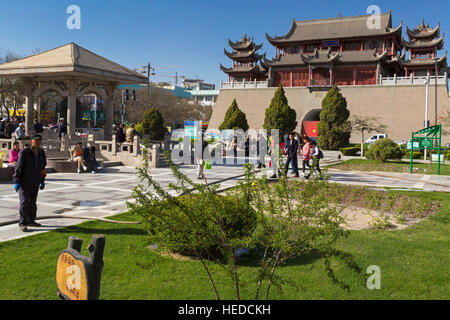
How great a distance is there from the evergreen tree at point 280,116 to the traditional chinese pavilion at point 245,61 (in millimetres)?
12974

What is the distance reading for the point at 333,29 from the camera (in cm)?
4716

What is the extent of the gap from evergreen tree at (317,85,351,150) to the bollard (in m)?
31.4

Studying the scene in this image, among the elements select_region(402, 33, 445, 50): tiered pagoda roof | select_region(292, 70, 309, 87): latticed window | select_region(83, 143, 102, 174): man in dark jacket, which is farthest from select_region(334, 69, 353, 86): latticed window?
select_region(83, 143, 102, 174): man in dark jacket

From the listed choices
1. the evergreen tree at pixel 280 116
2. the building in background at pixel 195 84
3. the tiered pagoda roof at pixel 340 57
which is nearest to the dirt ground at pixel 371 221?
the evergreen tree at pixel 280 116

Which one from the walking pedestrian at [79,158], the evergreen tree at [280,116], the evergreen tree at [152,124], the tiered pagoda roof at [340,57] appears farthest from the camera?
the tiered pagoda roof at [340,57]

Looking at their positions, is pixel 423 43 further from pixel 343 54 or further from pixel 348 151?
pixel 348 151

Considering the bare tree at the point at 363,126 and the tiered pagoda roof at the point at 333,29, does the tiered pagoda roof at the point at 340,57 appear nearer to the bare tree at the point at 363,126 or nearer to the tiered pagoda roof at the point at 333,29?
the tiered pagoda roof at the point at 333,29

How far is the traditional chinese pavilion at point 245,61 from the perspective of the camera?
48781 millimetres

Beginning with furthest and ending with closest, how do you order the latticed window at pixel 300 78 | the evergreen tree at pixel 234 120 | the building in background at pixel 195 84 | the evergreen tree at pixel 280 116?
the building in background at pixel 195 84 < the latticed window at pixel 300 78 < the evergreen tree at pixel 234 120 < the evergreen tree at pixel 280 116

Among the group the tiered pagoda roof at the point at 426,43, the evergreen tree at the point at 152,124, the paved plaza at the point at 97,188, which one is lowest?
the paved plaza at the point at 97,188

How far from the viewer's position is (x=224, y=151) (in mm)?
22797

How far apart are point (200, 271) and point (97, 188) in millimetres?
6640

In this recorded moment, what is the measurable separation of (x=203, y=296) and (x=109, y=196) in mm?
6022

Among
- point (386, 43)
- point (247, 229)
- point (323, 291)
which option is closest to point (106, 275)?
point (247, 229)
